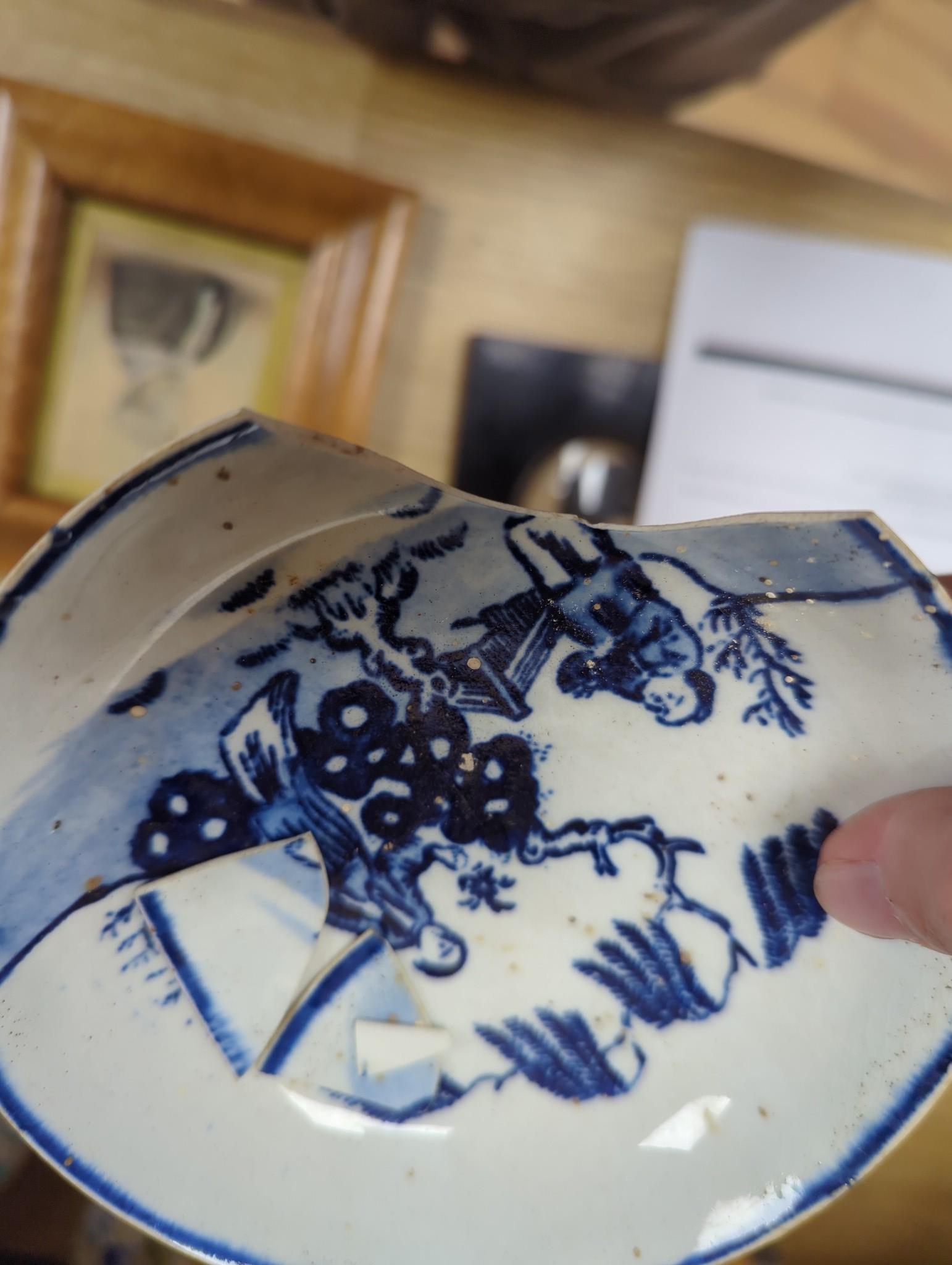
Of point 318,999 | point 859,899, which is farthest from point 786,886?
point 318,999

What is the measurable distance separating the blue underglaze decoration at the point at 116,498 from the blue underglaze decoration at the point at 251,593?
0.05m

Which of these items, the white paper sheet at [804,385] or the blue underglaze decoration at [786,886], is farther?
the white paper sheet at [804,385]

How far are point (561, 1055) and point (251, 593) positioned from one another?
0.18 metres

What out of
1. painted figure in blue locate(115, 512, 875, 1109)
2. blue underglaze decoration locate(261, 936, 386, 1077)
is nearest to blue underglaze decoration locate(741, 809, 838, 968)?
painted figure in blue locate(115, 512, 875, 1109)

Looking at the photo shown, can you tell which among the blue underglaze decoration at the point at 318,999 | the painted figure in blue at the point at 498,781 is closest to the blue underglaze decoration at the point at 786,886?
the painted figure in blue at the point at 498,781

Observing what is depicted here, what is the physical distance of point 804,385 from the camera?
399mm

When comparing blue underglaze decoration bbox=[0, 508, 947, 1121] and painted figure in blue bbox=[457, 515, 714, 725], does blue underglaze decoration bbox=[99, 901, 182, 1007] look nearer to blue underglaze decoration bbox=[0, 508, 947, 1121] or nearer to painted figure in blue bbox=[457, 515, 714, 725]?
blue underglaze decoration bbox=[0, 508, 947, 1121]

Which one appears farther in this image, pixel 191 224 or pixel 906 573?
pixel 191 224

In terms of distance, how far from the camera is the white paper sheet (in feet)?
1.28

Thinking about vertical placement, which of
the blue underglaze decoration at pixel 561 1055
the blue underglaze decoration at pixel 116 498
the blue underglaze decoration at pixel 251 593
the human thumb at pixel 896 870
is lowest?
the blue underglaze decoration at pixel 561 1055

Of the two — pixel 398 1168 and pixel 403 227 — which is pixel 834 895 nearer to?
pixel 398 1168

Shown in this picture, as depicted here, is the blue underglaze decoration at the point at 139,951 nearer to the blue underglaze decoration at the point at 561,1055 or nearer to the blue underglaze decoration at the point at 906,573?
the blue underglaze decoration at the point at 561,1055

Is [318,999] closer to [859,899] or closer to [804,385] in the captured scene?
[859,899]

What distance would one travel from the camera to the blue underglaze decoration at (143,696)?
23 cm
